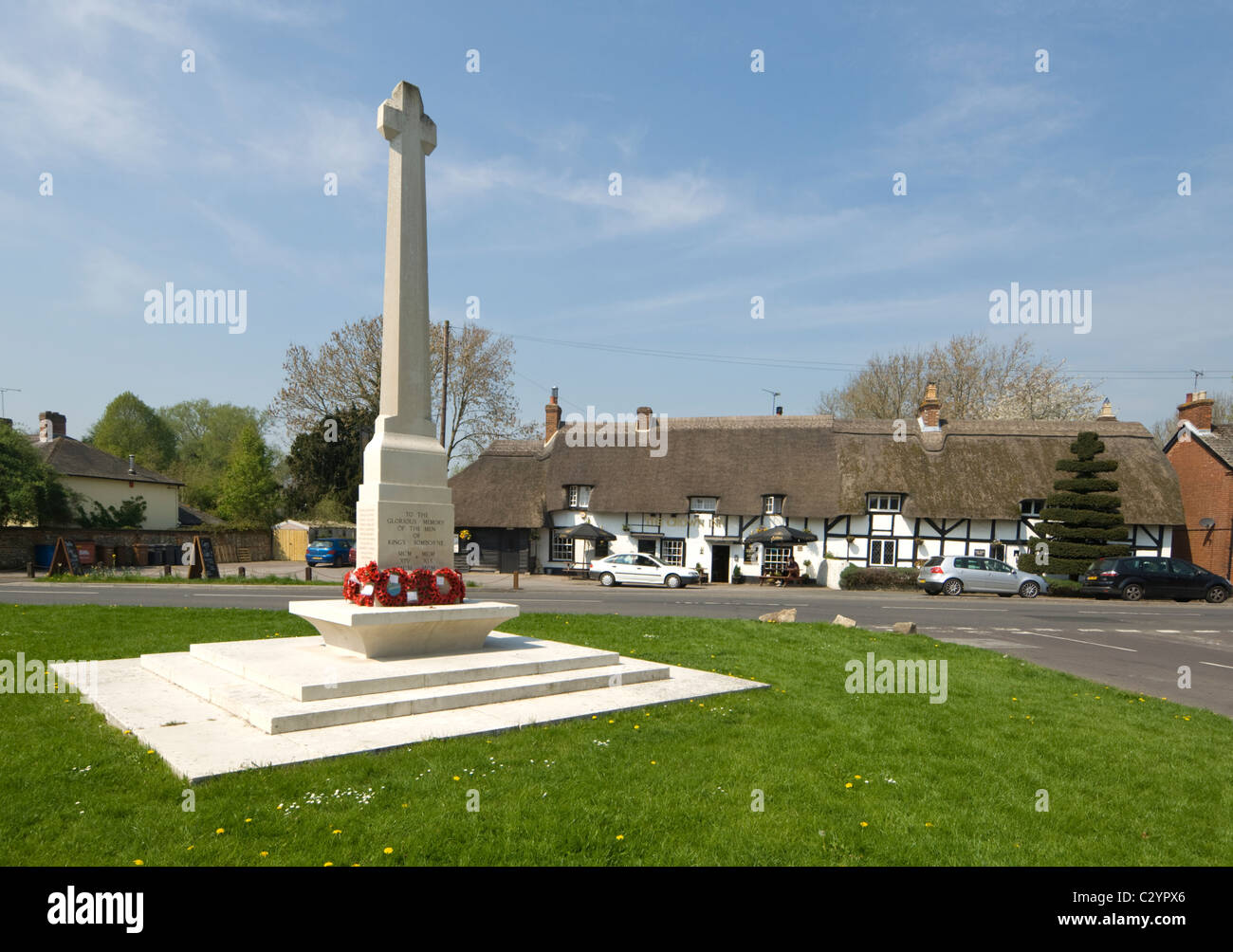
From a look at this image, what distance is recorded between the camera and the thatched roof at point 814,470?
112 feet

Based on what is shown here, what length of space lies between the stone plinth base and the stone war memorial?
2 centimetres

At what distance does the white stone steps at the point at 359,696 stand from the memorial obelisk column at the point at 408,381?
2.13 meters

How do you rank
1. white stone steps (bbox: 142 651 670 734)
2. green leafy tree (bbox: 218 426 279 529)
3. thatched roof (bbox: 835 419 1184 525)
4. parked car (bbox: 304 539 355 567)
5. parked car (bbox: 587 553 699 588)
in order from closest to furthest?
1. white stone steps (bbox: 142 651 670 734)
2. parked car (bbox: 587 553 699 588)
3. thatched roof (bbox: 835 419 1184 525)
4. parked car (bbox: 304 539 355 567)
5. green leafy tree (bbox: 218 426 279 529)

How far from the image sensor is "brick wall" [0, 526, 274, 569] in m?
31.0

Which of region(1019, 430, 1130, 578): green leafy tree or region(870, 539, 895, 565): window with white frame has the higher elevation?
region(1019, 430, 1130, 578): green leafy tree

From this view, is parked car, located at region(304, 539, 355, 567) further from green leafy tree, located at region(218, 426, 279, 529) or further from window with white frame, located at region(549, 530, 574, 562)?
green leafy tree, located at region(218, 426, 279, 529)

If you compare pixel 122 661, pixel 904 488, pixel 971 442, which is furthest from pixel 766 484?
pixel 122 661

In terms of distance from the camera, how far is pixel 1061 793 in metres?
5.34

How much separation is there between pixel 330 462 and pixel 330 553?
6.95 metres

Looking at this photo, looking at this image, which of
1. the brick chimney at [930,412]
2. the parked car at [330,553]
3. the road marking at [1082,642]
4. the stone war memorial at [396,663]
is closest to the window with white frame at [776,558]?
the brick chimney at [930,412]

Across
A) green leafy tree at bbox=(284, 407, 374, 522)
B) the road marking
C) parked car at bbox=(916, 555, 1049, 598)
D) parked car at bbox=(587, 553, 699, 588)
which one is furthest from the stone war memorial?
green leafy tree at bbox=(284, 407, 374, 522)

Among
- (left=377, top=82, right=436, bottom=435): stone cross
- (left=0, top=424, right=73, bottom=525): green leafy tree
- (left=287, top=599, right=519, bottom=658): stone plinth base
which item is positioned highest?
(left=377, top=82, right=436, bottom=435): stone cross
